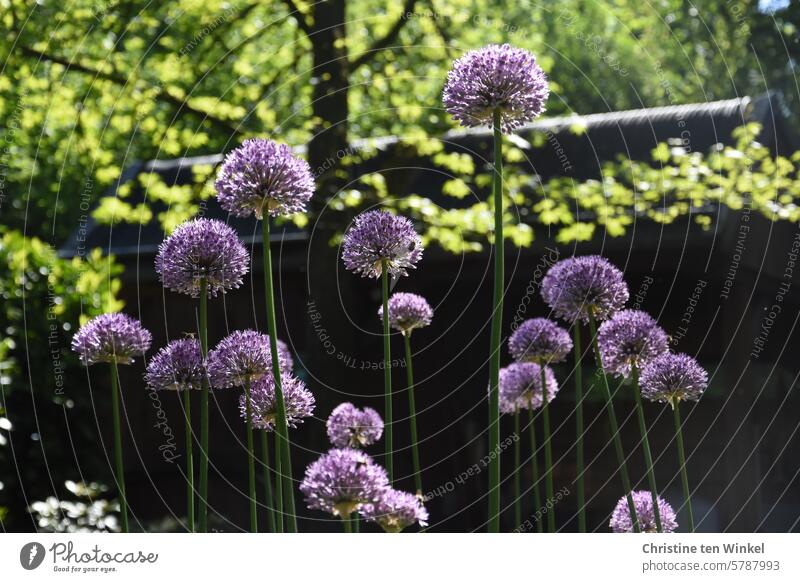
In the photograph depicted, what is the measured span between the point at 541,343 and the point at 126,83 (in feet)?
9.70

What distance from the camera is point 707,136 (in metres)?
4.39

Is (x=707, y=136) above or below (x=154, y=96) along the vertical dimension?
below

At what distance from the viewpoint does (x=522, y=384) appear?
257cm

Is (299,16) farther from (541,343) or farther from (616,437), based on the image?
(616,437)

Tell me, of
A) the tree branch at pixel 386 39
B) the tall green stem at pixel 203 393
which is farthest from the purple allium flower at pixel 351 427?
the tree branch at pixel 386 39

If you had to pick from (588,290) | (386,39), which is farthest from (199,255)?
(386,39)

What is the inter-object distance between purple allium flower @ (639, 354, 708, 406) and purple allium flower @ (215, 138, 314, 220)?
102 centimetres

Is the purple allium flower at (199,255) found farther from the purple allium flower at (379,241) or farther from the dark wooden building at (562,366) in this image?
the dark wooden building at (562,366)

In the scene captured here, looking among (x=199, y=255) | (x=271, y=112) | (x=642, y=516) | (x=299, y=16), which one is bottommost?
(x=642, y=516)

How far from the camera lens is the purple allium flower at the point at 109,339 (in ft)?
7.05
